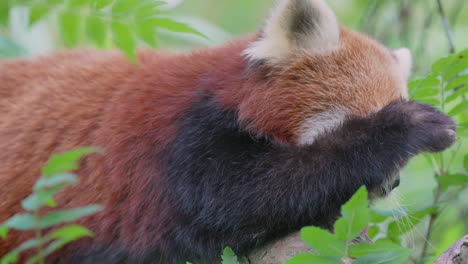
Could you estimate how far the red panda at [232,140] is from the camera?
256 centimetres

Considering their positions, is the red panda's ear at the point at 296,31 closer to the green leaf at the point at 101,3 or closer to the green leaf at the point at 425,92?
the green leaf at the point at 425,92

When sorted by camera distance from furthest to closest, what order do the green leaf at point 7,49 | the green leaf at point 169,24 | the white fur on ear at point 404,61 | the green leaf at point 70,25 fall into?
the white fur on ear at point 404,61 < the green leaf at point 7,49 < the green leaf at point 70,25 < the green leaf at point 169,24

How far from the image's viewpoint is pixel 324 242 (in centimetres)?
173

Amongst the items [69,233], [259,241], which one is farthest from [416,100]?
[69,233]

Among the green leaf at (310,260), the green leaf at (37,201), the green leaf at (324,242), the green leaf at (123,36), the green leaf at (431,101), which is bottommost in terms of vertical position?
the green leaf at (310,260)

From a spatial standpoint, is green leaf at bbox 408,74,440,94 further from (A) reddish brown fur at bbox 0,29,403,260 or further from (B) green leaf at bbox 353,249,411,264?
(B) green leaf at bbox 353,249,411,264

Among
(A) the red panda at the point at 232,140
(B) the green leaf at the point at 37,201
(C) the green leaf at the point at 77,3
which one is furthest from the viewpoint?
(A) the red panda at the point at 232,140

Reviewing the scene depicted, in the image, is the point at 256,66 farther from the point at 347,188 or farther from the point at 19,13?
the point at 19,13

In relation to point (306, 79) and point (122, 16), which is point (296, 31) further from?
point (122, 16)

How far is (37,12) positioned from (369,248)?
5.09ft

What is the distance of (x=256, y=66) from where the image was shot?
2.71m

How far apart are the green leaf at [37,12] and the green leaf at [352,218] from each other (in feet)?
4.64

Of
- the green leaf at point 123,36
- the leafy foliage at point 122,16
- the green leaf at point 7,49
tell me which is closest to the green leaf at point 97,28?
the leafy foliage at point 122,16

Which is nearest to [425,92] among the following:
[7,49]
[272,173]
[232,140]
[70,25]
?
[272,173]
